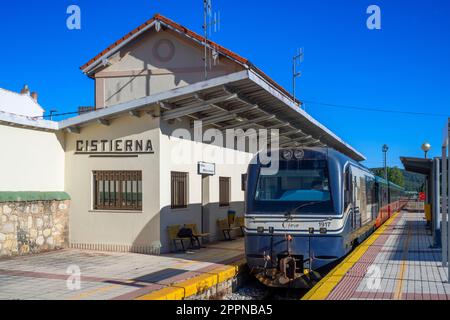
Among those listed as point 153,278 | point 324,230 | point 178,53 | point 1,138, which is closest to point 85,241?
point 1,138

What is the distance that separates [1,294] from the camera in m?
7.92

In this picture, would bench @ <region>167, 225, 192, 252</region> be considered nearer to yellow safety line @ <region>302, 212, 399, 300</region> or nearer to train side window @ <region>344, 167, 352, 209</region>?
yellow safety line @ <region>302, 212, 399, 300</region>

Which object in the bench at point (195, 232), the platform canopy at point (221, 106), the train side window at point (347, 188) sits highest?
the platform canopy at point (221, 106)

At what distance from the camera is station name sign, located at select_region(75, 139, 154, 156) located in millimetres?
12781

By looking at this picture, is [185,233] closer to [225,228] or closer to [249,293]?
[249,293]

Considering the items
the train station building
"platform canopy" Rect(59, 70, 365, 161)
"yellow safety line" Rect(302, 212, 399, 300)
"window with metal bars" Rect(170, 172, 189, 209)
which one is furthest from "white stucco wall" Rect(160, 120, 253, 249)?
"yellow safety line" Rect(302, 212, 399, 300)

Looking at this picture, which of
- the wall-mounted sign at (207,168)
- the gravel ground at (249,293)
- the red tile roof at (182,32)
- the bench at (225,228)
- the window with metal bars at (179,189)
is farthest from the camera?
the red tile roof at (182,32)

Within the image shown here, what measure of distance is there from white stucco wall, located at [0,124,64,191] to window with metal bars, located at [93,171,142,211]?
1037 mm

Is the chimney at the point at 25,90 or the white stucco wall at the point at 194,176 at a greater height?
the chimney at the point at 25,90

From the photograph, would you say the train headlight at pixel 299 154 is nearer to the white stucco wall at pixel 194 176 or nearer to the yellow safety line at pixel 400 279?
the yellow safety line at pixel 400 279

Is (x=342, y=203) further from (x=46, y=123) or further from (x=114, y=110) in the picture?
(x=46, y=123)

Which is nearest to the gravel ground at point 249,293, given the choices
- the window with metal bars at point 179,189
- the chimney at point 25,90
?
the window with metal bars at point 179,189

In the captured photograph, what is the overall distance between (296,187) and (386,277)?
243 cm

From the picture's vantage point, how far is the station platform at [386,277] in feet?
24.2
